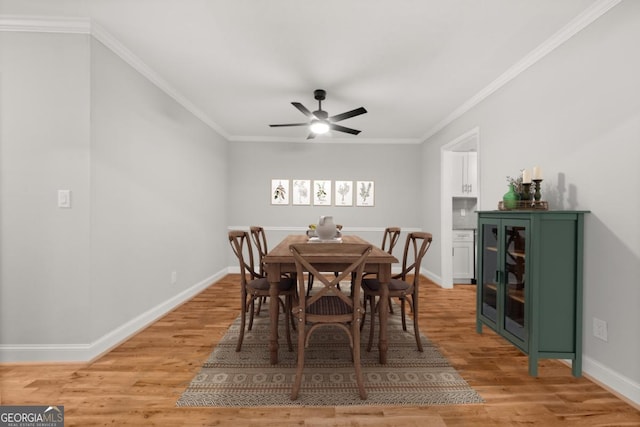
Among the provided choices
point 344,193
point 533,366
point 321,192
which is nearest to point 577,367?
point 533,366

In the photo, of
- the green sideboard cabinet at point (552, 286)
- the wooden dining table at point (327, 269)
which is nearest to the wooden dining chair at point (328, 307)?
the wooden dining table at point (327, 269)

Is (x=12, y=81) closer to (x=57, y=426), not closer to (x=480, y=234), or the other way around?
(x=57, y=426)

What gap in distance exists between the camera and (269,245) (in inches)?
223

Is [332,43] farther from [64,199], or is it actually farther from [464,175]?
[464,175]

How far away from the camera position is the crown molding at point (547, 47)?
2.00m

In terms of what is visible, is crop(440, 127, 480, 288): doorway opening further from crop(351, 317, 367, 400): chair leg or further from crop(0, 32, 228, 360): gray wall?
crop(0, 32, 228, 360): gray wall

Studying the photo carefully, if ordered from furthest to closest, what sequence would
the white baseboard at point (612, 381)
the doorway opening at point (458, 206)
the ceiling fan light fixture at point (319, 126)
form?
the doorway opening at point (458, 206)
the ceiling fan light fixture at point (319, 126)
the white baseboard at point (612, 381)

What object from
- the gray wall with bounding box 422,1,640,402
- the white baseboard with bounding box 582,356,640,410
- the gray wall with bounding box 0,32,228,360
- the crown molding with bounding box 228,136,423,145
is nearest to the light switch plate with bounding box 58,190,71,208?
the gray wall with bounding box 0,32,228,360

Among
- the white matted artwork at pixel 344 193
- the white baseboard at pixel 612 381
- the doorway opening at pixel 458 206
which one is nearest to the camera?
the white baseboard at pixel 612 381

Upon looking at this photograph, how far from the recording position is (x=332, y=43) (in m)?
2.46

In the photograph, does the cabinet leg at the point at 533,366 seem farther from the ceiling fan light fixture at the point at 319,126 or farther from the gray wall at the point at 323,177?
the gray wall at the point at 323,177

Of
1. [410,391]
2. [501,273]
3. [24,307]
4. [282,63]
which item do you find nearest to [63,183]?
[24,307]

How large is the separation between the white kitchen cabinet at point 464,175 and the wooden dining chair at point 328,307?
3614 millimetres

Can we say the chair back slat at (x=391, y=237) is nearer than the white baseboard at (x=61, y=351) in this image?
No
